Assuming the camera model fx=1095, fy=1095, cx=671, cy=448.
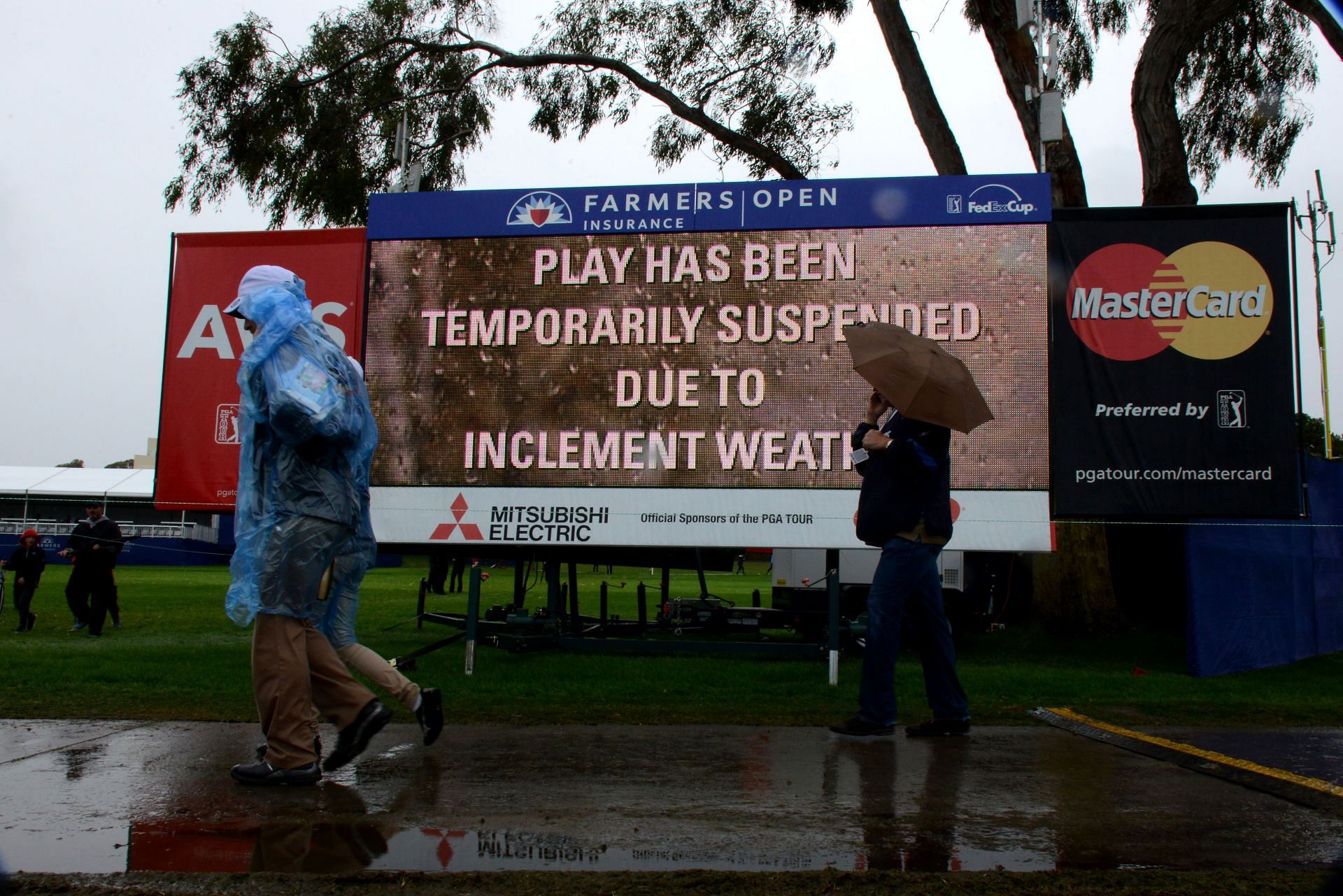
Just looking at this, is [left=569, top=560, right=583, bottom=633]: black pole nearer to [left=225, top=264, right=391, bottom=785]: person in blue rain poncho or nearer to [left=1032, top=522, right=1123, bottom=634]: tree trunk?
[left=1032, top=522, right=1123, bottom=634]: tree trunk

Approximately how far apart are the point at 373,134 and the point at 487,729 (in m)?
13.3

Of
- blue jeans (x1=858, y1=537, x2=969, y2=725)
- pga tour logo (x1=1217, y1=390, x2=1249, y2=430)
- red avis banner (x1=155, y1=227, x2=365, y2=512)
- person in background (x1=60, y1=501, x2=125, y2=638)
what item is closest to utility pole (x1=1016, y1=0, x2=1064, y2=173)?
pga tour logo (x1=1217, y1=390, x2=1249, y2=430)

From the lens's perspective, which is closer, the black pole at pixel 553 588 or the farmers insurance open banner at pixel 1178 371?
the farmers insurance open banner at pixel 1178 371

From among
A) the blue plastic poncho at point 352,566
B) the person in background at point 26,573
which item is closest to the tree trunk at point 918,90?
the blue plastic poncho at point 352,566

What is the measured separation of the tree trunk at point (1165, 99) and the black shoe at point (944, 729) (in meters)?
9.39

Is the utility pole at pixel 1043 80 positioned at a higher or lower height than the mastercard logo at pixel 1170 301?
higher

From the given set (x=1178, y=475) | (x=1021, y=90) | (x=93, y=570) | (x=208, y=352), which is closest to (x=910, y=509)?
(x=1178, y=475)

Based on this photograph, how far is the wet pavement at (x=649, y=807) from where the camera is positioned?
291cm

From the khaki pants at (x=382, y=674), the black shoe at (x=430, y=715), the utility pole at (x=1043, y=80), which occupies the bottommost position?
the black shoe at (x=430, y=715)

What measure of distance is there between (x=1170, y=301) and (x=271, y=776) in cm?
705

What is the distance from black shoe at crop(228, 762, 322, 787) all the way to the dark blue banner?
545 cm

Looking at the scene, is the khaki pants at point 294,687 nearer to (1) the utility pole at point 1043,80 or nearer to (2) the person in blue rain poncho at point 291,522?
(2) the person in blue rain poncho at point 291,522

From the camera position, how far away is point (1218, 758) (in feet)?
14.8

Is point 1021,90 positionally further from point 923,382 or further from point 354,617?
point 354,617
